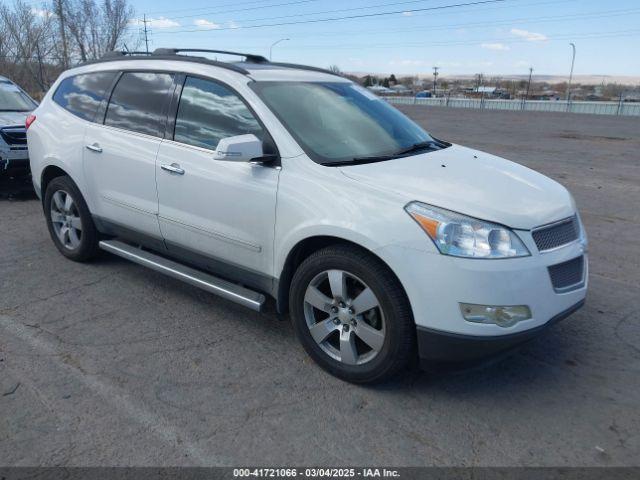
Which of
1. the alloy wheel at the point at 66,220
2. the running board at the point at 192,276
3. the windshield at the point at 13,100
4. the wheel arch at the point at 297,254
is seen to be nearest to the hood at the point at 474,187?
the wheel arch at the point at 297,254

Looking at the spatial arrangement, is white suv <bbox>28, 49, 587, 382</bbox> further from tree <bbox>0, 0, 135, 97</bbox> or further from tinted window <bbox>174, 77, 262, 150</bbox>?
tree <bbox>0, 0, 135, 97</bbox>

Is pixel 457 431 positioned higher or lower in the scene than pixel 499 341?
lower

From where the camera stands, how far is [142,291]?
15.7ft

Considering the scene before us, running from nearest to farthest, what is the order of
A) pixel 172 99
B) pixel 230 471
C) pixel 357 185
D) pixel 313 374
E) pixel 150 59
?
1. pixel 230 471
2. pixel 357 185
3. pixel 313 374
4. pixel 172 99
5. pixel 150 59

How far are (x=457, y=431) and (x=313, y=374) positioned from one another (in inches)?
37.8

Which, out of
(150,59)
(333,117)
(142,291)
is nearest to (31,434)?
(142,291)

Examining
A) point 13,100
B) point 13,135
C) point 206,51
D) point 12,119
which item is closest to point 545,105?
point 13,100

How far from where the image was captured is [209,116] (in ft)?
13.4

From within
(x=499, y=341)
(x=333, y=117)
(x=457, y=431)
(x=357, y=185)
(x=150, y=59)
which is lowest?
(x=457, y=431)

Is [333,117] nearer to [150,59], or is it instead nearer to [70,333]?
[150,59]

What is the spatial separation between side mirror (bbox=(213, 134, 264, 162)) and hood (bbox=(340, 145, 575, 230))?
0.56 metres

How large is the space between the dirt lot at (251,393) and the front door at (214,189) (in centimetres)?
61

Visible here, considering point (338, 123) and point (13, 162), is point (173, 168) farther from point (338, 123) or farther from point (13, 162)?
point (13, 162)

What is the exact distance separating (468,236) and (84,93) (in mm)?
3945
